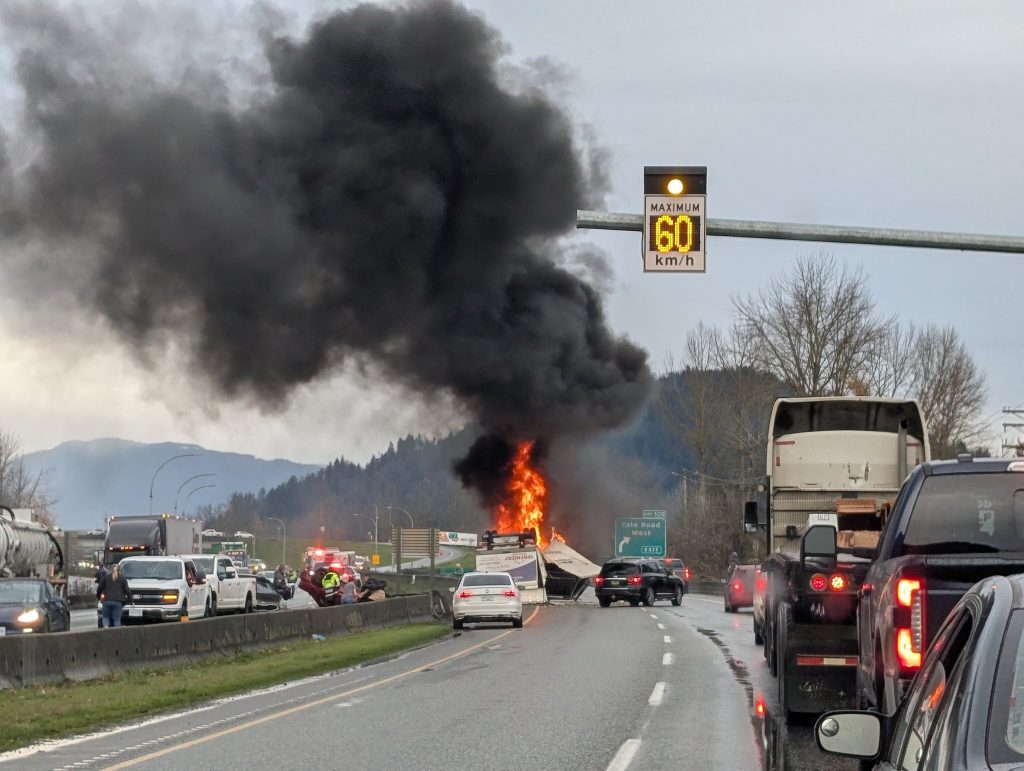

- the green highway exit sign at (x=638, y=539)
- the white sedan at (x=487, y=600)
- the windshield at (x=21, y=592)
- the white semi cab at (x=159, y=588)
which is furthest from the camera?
the green highway exit sign at (x=638, y=539)

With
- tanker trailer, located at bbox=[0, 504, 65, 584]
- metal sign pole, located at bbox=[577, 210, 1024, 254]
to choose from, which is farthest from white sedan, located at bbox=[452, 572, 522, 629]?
metal sign pole, located at bbox=[577, 210, 1024, 254]

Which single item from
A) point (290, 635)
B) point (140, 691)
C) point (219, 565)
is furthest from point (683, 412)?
point (140, 691)

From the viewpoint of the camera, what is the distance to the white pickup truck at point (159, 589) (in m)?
34.2

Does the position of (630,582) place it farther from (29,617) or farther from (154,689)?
(154,689)

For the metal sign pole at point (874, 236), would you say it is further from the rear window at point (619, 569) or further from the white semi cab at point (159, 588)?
the rear window at point (619, 569)

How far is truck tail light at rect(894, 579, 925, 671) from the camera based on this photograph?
24.8ft

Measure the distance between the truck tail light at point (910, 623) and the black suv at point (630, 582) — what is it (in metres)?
42.0

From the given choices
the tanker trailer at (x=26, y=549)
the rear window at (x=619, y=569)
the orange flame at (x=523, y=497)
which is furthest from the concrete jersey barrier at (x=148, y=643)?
the orange flame at (x=523, y=497)

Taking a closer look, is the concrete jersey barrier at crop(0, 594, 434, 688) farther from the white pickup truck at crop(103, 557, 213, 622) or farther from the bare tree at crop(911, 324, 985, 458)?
the bare tree at crop(911, 324, 985, 458)

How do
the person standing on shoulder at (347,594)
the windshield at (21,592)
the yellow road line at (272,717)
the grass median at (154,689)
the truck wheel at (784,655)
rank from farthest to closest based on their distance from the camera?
the person standing on shoulder at (347,594) → the windshield at (21,592) → the grass median at (154,689) → the truck wheel at (784,655) → the yellow road line at (272,717)

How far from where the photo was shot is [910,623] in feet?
25.1

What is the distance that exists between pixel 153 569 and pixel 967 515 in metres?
29.0

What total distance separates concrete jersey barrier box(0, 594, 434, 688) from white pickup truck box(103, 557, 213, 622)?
14.6 feet

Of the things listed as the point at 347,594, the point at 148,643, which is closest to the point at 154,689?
the point at 148,643
